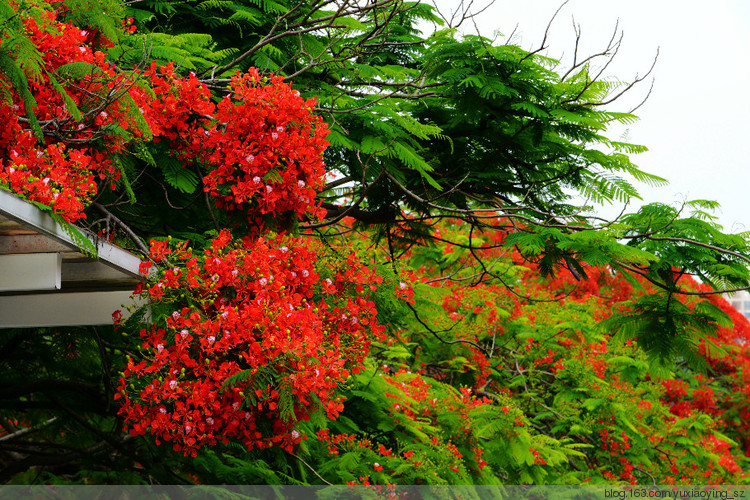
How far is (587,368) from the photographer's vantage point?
351 inches

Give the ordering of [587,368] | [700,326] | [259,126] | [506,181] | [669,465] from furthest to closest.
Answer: [669,465], [587,368], [506,181], [700,326], [259,126]

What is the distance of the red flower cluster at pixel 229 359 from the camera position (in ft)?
11.1

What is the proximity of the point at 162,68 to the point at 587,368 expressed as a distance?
681cm

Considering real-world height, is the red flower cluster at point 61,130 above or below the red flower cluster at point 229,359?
above

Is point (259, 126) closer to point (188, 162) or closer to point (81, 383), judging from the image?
point (188, 162)

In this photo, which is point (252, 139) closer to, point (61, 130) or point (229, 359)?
point (61, 130)

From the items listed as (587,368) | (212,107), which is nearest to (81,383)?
(212,107)

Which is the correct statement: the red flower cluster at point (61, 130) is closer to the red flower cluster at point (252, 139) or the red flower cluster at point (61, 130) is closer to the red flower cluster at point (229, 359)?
the red flower cluster at point (252, 139)

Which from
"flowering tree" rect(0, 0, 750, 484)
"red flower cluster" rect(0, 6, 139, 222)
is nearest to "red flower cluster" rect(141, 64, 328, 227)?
"flowering tree" rect(0, 0, 750, 484)

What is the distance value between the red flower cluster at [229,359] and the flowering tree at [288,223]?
0.01 metres

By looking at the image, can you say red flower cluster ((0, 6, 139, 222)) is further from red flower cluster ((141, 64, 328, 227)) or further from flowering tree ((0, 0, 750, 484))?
red flower cluster ((141, 64, 328, 227))

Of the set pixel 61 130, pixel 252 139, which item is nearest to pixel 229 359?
pixel 252 139

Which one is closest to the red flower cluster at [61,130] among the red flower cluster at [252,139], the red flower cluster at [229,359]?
the red flower cluster at [252,139]

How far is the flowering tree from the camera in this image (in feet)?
11.4
